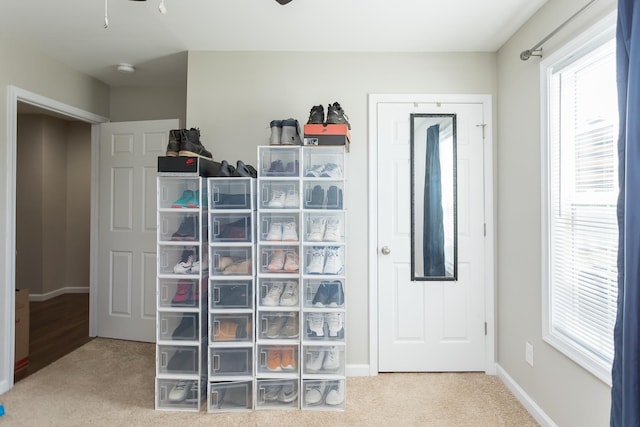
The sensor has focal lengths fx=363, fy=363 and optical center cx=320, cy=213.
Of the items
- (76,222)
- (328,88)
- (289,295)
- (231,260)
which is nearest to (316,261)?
(289,295)

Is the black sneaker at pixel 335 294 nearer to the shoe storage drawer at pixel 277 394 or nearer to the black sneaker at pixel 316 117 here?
the shoe storage drawer at pixel 277 394

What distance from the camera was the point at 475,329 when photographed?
2.82 m

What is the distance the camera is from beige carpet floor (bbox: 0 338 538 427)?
219cm

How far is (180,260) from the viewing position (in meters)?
2.37

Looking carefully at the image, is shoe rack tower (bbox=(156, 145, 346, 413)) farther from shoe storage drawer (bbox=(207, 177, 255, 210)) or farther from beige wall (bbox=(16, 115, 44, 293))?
beige wall (bbox=(16, 115, 44, 293))

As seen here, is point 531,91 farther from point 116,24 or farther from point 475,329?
point 116,24

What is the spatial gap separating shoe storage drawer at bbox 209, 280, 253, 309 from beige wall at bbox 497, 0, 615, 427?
5.95 ft

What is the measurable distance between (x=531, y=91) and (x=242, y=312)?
2.34m

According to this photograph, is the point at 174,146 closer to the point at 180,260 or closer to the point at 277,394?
the point at 180,260

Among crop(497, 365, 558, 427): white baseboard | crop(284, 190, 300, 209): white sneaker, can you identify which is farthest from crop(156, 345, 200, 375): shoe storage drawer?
crop(497, 365, 558, 427): white baseboard

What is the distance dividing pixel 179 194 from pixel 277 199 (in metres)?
0.63

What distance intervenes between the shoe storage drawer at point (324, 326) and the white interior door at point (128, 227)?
1.79 metres

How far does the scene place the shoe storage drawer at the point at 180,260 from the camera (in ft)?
7.68

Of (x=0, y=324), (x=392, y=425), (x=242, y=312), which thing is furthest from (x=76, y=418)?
(x=392, y=425)
